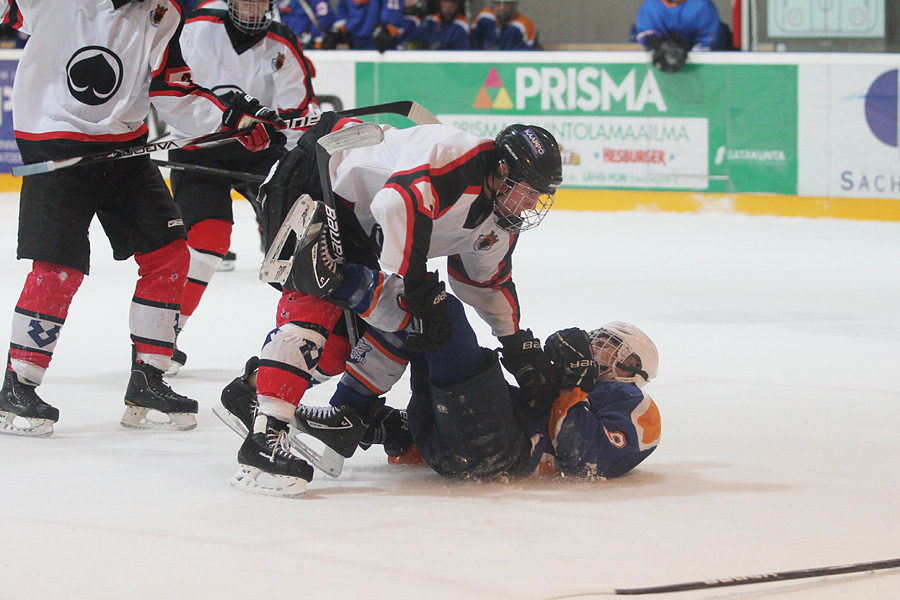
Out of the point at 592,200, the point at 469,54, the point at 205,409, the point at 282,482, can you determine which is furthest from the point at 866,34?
the point at 282,482

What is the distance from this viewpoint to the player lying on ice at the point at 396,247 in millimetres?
2652

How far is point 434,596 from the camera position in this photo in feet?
6.88

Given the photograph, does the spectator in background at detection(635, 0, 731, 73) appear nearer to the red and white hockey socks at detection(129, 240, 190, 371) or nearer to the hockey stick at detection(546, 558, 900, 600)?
the red and white hockey socks at detection(129, 240, 190, 371)

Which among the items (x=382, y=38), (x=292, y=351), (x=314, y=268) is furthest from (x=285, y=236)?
(x=382, y=38)

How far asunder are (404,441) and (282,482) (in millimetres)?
418

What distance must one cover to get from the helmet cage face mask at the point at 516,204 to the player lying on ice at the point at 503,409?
0.74 ft

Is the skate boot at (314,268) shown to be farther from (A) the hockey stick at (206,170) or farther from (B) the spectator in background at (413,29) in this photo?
(B) the spectator in background at (413,29)

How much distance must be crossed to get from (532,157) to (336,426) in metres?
0.76

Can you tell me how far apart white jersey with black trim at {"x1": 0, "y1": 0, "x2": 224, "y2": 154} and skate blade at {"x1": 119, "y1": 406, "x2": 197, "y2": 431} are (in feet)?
2.44

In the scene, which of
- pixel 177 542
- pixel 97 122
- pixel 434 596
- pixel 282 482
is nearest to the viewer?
pixel 434 596

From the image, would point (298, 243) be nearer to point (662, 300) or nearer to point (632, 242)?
point (662, 300)

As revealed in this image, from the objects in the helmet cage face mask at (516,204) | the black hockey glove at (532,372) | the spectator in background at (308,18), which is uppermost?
the spectator in background at (308,18)

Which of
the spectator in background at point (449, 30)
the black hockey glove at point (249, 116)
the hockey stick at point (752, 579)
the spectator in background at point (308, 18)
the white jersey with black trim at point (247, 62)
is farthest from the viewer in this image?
the spectator in background at point (308, 18)

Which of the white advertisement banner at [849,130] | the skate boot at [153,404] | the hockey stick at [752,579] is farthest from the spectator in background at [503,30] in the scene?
the hockey stick at [752,579]
